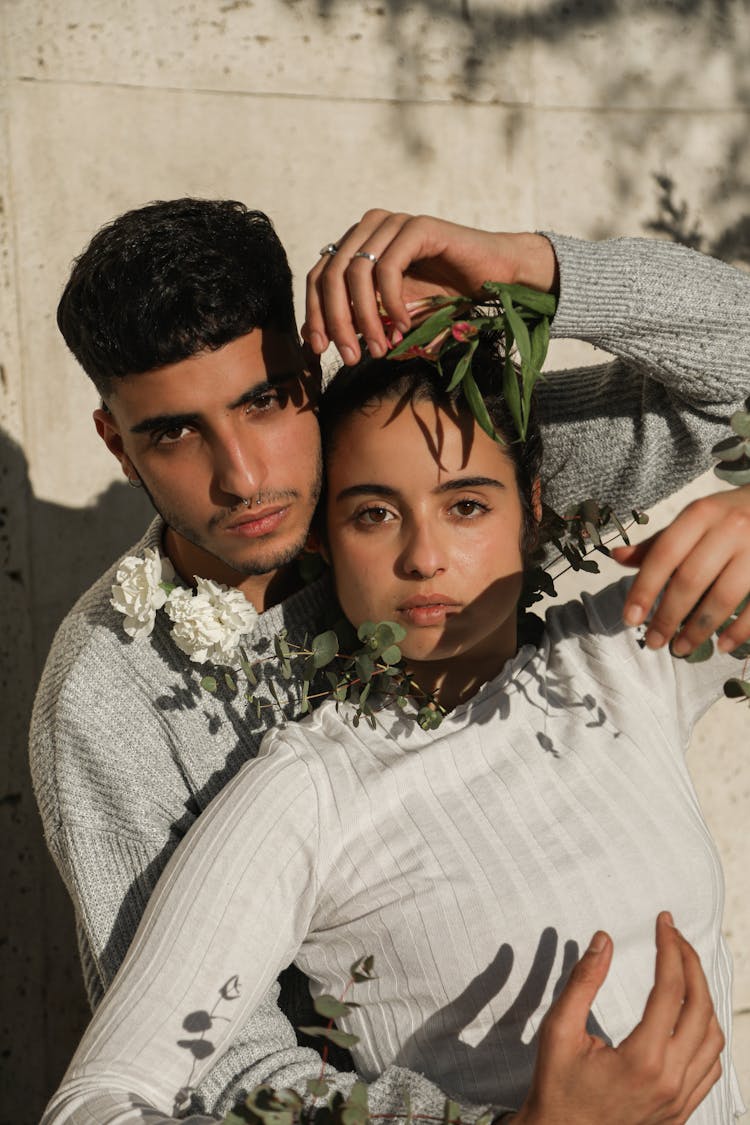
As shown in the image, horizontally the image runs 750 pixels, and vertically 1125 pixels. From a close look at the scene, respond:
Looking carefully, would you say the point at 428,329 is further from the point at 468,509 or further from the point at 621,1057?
the point at 621,1057

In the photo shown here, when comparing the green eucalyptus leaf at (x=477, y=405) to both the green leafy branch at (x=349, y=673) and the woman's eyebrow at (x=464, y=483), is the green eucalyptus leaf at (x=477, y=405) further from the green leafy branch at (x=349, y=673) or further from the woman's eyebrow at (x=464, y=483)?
the green leafy branch at (x=349, y=673)

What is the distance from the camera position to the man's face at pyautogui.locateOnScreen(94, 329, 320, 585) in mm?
2156

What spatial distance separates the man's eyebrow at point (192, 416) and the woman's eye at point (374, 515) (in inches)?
11.6

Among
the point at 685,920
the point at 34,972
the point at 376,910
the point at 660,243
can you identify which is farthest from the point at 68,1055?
the point at 660,243

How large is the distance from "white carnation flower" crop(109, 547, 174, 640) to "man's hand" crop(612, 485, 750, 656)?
0.96 m

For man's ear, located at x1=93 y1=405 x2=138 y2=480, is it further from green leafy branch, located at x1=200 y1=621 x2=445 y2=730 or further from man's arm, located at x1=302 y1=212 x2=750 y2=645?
man's arm, located at x1=302 y1=212 x2=750 y2=645

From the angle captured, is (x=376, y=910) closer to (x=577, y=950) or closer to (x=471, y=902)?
(x=471, y=902)

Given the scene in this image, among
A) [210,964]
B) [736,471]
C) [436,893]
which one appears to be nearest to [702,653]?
[736,471]

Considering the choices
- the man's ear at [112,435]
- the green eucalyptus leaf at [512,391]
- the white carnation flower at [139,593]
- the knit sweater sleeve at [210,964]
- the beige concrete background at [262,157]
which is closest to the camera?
the knit sweater sleeve at [210,964]

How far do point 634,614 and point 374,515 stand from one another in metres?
0.62

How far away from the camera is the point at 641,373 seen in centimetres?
244

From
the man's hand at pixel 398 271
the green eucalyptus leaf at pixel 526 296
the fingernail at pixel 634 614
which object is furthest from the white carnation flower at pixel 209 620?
the fingernail at pixel 634 614

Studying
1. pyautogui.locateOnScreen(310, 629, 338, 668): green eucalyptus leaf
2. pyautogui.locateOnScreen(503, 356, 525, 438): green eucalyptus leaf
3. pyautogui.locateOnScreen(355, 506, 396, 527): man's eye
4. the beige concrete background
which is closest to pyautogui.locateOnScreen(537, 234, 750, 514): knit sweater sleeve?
pyautogui.locateOnScreen(503, 356, 525, 438): green eucalyptus leaf

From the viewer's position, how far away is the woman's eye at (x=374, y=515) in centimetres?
213
